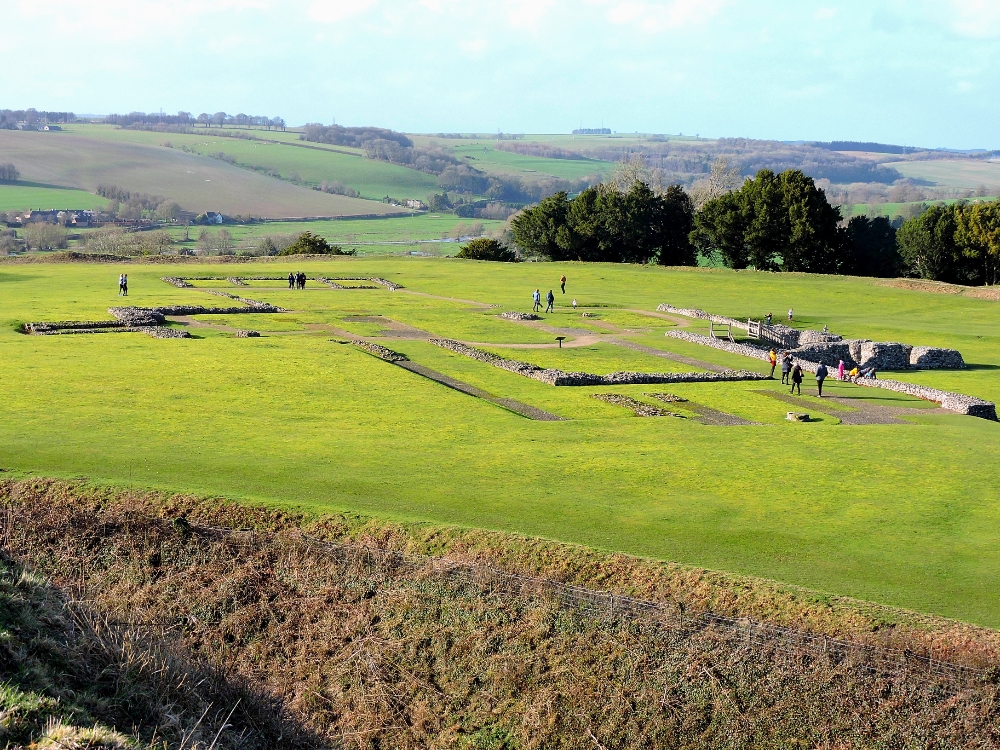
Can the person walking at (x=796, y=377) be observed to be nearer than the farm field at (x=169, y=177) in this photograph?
Yes

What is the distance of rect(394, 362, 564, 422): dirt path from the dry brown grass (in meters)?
11.2

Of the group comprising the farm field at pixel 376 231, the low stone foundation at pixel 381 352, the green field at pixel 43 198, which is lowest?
the low stone foundation at pixel 381 352

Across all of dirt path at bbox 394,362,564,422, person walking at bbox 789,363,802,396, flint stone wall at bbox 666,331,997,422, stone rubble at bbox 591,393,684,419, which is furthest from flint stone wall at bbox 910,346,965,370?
dirt path at bbox 394,362,564,422

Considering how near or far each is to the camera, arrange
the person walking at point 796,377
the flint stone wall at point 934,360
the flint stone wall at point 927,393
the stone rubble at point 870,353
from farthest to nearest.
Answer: the flint stone wall at point 934,360
the stone rubble at point 870,353
the person walking at point 796,377
the flint stone wall at point 927,393

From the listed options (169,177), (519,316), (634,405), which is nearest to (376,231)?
(169,177)

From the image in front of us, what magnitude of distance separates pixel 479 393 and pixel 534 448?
26.8 ft

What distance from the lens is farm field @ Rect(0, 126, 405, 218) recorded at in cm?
16012

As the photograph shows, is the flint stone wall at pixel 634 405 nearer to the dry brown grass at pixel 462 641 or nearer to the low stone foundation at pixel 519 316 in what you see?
the dry brown grass at pixel 462 641

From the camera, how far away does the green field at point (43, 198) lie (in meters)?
138

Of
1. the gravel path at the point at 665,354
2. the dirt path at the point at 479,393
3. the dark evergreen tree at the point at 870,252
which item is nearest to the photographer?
the dirt path at the point at 479,393

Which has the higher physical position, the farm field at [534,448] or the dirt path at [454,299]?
the dirt path at [454,299]

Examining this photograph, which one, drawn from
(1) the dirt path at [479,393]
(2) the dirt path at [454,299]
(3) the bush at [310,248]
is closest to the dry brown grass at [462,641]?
(1) the dirt path at [479,393]

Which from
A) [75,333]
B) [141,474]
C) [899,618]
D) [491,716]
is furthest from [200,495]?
[75,333]

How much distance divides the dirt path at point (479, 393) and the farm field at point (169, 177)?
126058mm
